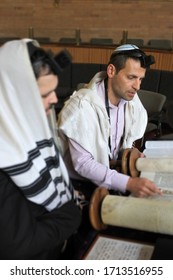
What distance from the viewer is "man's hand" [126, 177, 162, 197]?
1185 mm

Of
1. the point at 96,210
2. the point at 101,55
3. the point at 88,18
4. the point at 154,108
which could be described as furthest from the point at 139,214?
the point at 88,18

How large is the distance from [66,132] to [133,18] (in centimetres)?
546

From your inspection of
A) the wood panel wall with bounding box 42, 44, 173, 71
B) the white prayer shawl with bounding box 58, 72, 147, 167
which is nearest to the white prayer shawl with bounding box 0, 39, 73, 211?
the white prayer shawl with bounding box 58, 72, 147, 167

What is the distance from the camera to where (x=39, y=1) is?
21.7 ft

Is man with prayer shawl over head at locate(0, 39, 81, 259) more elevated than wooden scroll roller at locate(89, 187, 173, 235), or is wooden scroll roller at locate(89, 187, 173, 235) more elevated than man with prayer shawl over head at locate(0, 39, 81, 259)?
man with prayer shawl over head at locate(0, 39, 81, 259)

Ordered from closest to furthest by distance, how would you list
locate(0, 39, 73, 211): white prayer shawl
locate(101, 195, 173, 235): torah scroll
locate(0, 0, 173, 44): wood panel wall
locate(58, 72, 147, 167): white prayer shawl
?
locate(0, 39, 73, 211): white prayer shawl, locate(101, 195, 173, 235): torah scroll, locate(58, 72, 147, 167): white prayer shawl, locate(0, 0, 173, 44): wood panel wall

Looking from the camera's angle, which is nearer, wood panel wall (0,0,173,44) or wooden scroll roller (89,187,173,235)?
wooden scroll roller (89,187,173,235)

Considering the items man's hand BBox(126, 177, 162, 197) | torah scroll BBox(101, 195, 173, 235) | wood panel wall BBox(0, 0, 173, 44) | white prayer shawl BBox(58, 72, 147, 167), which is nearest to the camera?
torah scroll BBox(101, 195, 173, 235)

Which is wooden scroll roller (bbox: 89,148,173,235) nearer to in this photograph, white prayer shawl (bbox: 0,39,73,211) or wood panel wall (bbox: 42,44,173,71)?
A: white prayer shawl (bbox: 0,39,73,211)

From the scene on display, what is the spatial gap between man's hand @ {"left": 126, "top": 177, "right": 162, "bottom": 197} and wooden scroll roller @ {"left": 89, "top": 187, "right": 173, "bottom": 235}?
5.9 inches

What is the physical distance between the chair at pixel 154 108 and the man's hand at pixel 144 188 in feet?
5.17

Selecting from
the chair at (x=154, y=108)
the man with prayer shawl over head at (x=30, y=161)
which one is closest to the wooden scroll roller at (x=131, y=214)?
the man with prayer shawl over head at (x=30, y=161)

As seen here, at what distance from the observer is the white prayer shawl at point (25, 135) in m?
0.74
